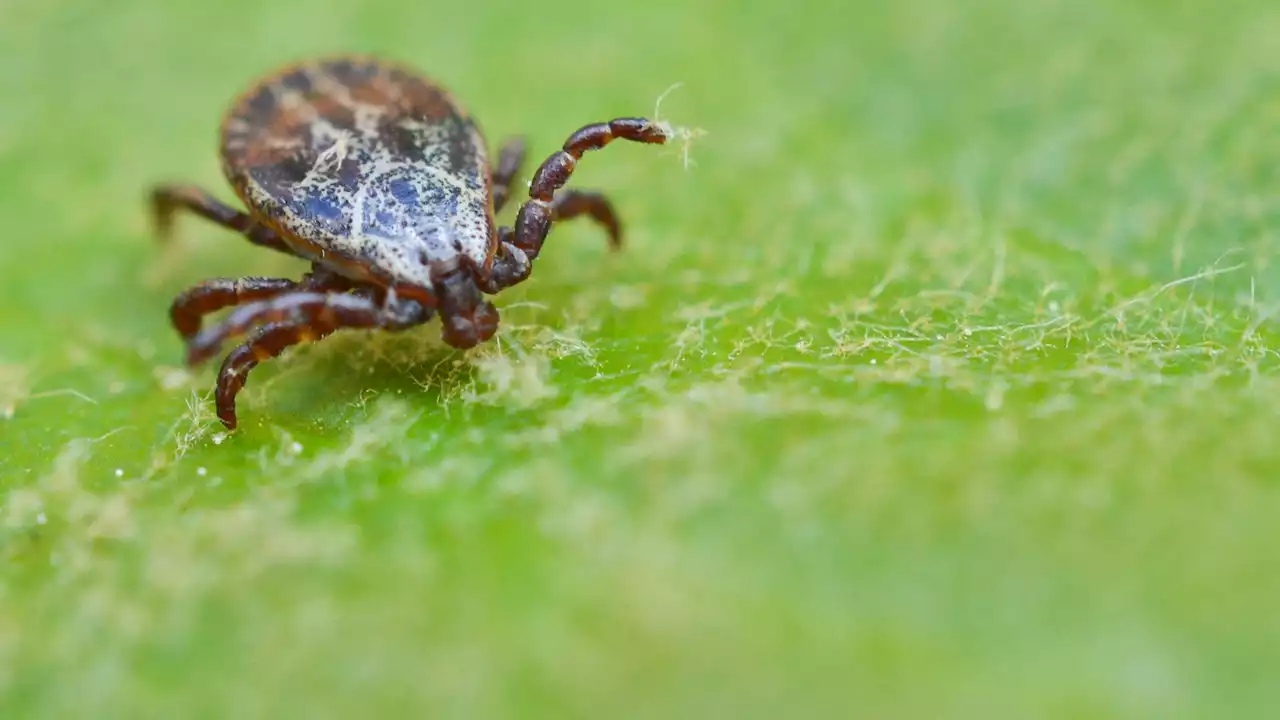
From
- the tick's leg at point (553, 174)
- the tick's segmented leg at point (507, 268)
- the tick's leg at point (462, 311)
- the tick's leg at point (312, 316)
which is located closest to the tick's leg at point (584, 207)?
the tick's leg at point (553, 174)

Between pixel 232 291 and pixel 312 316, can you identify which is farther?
pixel 232 291

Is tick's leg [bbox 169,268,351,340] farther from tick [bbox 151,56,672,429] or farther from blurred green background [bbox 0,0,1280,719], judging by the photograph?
blurred green background [bbox 0,0,1280,719]

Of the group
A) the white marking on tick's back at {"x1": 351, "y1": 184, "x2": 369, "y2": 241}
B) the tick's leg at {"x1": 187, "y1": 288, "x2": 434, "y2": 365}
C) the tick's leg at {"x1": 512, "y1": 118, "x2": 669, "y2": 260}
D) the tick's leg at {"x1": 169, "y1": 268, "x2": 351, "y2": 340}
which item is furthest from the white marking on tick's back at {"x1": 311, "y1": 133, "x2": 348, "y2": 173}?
the tick's leg at {"x1": 512, "y1": 118, "x2": 669, "y2": 260}

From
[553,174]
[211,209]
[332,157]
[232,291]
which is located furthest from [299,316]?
[211,209]

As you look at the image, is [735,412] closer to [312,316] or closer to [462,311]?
[462,311]

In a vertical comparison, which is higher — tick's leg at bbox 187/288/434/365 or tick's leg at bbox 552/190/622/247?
tick's leg at bbox 552/190/622/247

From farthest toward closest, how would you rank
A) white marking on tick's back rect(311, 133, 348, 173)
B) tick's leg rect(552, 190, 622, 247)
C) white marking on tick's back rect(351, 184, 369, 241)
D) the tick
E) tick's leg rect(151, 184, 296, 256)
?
tick's leg rect(151, 184, 296, 256)
tick's leg rect(552, 190, 622, 247)
white marking on tick's back rect(311, 133, 348, 173)
white marking on tick's back rect(351, 184, 369, 241)
the tick

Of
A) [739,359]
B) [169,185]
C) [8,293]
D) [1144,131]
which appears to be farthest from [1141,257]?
[8,293]
